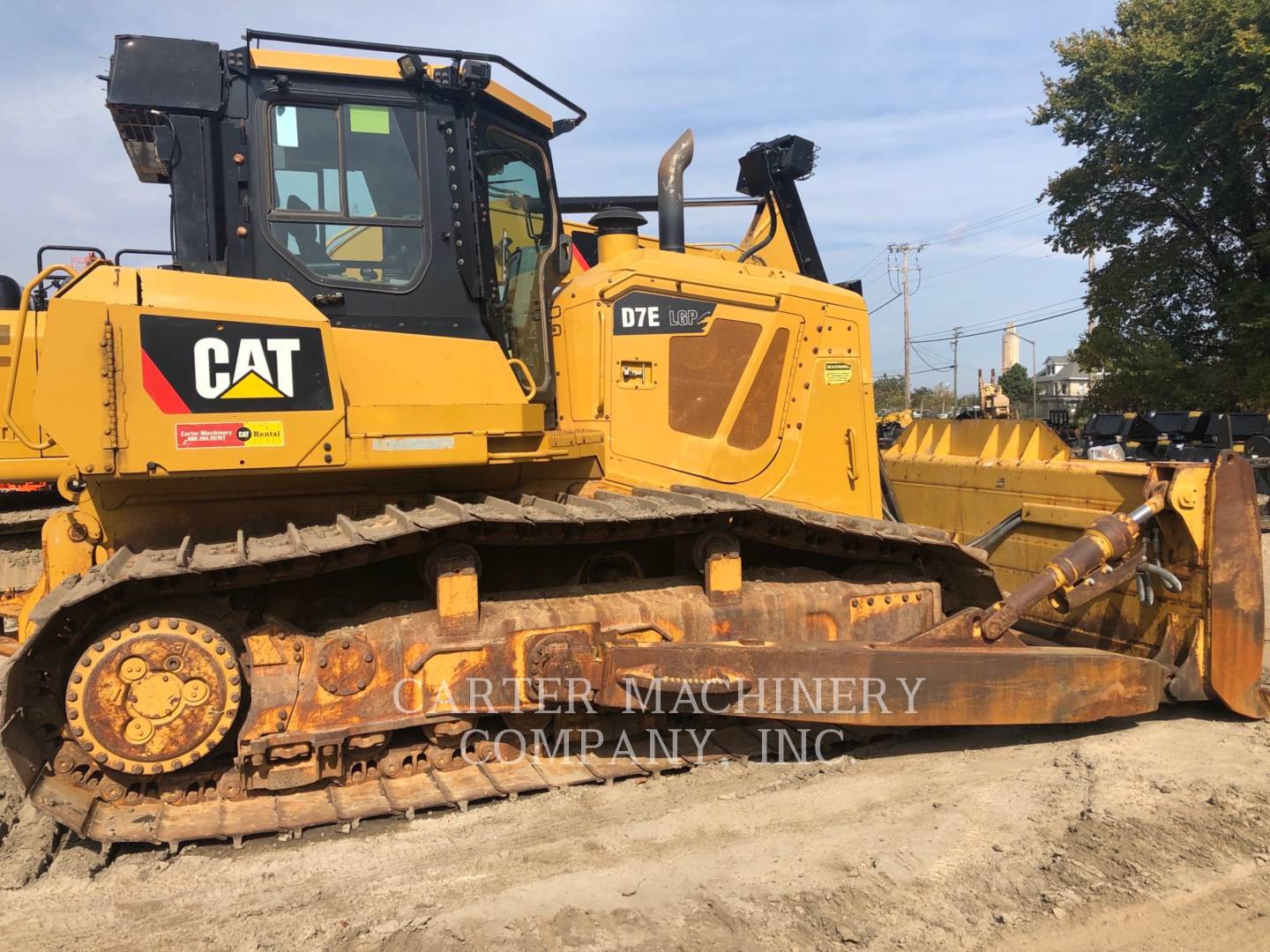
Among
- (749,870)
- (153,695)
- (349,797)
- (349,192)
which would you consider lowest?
(749,870)

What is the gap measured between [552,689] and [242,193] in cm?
240

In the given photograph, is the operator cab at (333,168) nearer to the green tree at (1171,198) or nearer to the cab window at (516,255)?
the cab window at (516,255)

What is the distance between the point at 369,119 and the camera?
381 cm

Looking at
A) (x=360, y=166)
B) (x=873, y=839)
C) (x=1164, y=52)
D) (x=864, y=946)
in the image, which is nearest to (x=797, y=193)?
(x=360, y=166)

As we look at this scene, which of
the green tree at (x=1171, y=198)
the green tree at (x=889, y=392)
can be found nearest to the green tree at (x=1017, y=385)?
the green tree at (x=889, y=392)

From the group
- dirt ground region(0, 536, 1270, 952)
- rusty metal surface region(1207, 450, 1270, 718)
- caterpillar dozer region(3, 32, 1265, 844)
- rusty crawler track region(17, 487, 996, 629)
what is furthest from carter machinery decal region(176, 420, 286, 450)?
rusty metal surface region(1207, 450, 1270, 718)

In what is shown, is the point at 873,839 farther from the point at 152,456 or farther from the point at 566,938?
the point at 152,456

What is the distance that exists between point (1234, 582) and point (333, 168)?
436 cm

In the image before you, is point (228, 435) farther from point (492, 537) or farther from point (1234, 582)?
point (1234, 582)

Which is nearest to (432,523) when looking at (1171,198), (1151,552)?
(1151,552)

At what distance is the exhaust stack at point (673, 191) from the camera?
4.73 meters

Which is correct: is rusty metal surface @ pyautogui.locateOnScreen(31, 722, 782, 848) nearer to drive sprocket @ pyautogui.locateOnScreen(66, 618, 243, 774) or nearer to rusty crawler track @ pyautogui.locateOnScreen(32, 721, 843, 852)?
rusty crawler track @ pyautogui.locateOnScreen(32, 721, 843, 852)

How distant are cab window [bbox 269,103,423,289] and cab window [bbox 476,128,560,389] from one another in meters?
0.36

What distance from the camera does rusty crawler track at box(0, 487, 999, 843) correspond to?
312 cm
